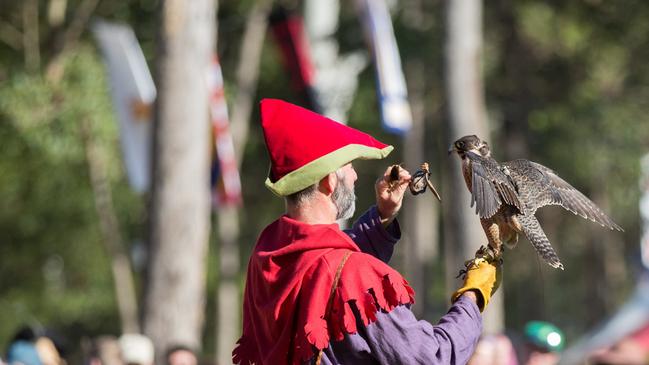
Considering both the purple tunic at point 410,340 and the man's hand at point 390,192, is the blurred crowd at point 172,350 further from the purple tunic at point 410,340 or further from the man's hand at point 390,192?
the purple tunic at point 410,340

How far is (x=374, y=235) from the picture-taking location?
448 cm

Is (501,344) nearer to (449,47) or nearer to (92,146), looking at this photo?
(449,47)

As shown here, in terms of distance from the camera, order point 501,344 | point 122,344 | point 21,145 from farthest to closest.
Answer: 1. point 21,145
2. point 122,344
3. point 501,344

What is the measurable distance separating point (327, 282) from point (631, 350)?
59.8 inches

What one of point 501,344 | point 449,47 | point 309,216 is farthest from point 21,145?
point 309,216

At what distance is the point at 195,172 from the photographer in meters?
10.9

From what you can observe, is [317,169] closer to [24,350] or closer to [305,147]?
[305,147]

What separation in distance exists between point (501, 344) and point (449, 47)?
8.95 m

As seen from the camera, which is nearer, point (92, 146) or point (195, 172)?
point (195, 172)

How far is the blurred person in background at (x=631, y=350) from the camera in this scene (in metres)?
2.52

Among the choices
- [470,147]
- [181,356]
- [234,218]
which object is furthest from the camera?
[234,218]

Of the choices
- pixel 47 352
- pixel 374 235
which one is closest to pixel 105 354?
pixel 47 352

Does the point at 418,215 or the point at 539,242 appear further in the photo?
the point at 418,215

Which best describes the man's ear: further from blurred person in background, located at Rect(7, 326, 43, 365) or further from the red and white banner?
the red and white banner
